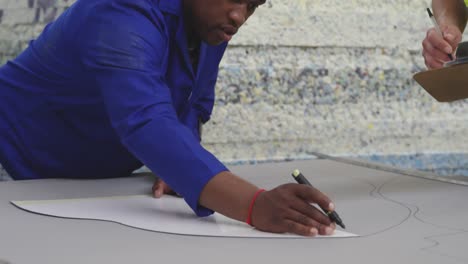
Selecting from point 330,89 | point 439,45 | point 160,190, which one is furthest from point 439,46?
point 330,89

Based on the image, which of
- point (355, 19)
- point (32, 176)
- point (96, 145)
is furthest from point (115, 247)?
point (355, 19)

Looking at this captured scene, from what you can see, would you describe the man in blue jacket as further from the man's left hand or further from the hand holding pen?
the hand holding pen

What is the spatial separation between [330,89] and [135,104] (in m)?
A: 1.47

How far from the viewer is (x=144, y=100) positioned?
1048mm

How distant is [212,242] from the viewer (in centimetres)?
95

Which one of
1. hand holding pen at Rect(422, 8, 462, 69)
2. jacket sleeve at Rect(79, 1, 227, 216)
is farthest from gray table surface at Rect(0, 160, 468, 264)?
hand holding pen at Rect(422, 8, 462, 69)

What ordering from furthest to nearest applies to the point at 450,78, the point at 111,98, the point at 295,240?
1. the point at 450,78
2. the point at 111,98
3. the point at 295,240

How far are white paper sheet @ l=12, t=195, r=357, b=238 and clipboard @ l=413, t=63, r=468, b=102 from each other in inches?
17.5

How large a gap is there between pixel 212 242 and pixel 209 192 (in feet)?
0.30

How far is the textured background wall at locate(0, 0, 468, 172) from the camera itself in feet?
7.59

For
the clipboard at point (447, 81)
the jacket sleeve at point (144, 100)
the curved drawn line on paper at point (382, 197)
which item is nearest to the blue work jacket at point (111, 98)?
the jacket sleeve at point (144, 100)

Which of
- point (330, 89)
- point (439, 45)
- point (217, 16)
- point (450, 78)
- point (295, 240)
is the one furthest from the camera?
point (330, 89)

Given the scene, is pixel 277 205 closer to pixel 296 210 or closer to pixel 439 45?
pixel 296 210

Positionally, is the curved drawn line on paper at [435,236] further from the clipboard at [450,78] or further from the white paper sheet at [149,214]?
the clipboard at [450,78]
